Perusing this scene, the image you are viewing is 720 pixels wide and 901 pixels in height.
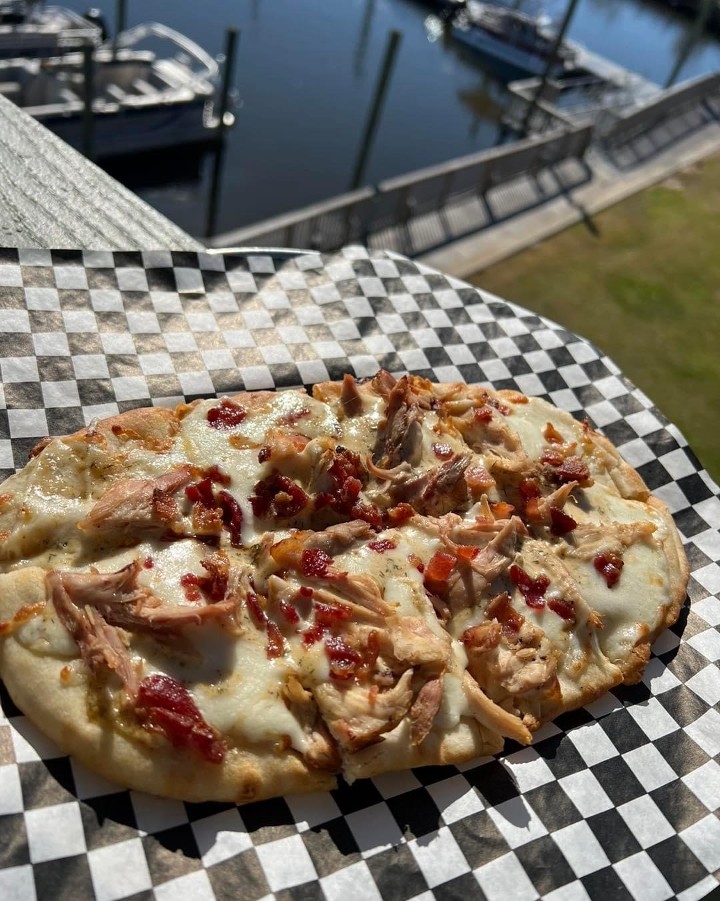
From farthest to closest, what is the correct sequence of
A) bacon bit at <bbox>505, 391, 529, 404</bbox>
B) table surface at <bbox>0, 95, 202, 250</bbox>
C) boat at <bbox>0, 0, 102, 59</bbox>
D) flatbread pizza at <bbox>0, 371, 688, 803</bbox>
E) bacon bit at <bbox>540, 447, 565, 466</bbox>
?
boat at <bbox>0, 0, 102, 59</bbox> < table surface at <bbox>0, 95, 202, 250</bbox> < bacon bit at <bbox>505, 391, 529, 404</bbox> < bacon bit at <bbox>540, 447, 565, 466</bbox> < flatbread pizza at <bbox>0, 371, 688, 803</bbox>

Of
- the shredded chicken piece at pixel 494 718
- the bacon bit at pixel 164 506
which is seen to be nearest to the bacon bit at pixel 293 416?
the bacon bit at pixel 164 506

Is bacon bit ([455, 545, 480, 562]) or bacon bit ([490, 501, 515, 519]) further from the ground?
bacon bit ([455, 545, 480, 562])

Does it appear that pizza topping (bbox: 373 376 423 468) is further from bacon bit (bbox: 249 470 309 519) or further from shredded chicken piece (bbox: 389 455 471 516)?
bacon bit (bbox: 249 470 309 519)

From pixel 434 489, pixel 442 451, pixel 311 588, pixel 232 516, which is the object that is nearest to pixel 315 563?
pixel 311 588

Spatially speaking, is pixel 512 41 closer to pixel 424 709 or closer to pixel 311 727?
pixel 424 709

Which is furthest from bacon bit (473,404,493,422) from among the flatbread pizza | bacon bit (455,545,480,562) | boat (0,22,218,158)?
boat (0,22,218,158)

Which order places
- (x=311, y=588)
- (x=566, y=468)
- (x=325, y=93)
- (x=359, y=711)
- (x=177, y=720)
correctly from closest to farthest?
(x=177, y=720) → (x=359, y=711) → (x=311, y=588) → (x=566, y=468) → (x=325, y=93)
